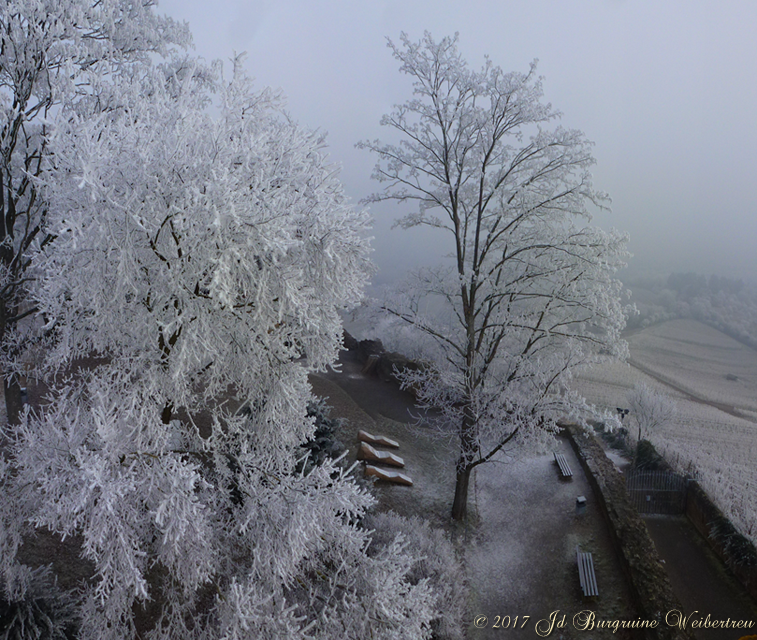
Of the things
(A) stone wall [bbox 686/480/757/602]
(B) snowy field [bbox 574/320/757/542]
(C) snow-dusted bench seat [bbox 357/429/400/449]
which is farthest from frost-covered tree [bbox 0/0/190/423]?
(A) stone wall [bbox 686/480/757/602]

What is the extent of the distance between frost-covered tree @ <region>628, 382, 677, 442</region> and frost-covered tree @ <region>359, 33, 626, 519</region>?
4957 millimetres

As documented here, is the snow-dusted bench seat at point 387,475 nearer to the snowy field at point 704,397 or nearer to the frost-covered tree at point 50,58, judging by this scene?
the snowy field at point 704,397

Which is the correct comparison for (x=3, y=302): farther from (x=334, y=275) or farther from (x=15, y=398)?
(x=334, y=275)

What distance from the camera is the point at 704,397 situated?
45.8 ft

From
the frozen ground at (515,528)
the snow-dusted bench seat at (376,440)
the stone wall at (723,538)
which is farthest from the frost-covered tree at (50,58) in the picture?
the stone wall at (723,538)

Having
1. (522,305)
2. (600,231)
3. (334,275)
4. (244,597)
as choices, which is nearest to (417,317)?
(522,305)

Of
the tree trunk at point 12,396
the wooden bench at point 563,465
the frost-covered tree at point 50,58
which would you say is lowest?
the wooden bench at point 563,465

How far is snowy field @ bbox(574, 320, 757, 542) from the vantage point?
10172mm

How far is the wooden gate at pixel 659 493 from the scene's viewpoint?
10461 mm

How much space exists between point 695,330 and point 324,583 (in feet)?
53.8

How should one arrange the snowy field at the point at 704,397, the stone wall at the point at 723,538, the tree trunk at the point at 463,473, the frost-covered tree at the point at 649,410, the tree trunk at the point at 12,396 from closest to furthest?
the tree trunk at the point at 12,396
the stone wall at the point at 723,538
the tree trunk at the point at 463,473
the snowy field at the point at 704,397
the frost-covered tree at the point at 649,410

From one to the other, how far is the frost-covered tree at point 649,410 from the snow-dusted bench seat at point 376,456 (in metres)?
7.14

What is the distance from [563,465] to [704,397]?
6.27 m

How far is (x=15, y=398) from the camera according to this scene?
26.0 ft
